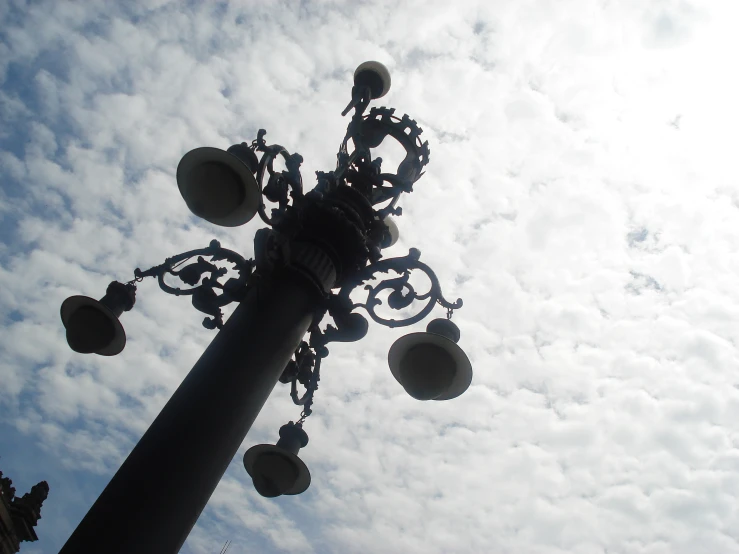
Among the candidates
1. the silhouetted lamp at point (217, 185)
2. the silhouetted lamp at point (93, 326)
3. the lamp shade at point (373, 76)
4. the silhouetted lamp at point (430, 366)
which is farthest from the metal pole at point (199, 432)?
the lamp shade at point (373, 76)

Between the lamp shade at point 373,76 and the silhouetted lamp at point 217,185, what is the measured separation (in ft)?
11.0

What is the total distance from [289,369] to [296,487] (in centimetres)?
105

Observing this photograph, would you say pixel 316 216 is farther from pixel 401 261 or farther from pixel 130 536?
pixel 130 536

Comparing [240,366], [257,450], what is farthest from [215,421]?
[257,450]

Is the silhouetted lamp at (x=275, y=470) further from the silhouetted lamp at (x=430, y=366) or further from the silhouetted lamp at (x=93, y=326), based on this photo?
the silhouetted lamp at (x=93, y=326)

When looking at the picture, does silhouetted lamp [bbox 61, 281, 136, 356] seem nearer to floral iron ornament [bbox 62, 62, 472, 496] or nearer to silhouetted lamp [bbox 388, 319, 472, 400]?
floral iron ornament [bbox 62, 62, 472, 496]

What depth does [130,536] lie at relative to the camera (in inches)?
123

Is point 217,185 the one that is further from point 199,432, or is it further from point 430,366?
point 430,366

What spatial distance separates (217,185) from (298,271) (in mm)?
1070

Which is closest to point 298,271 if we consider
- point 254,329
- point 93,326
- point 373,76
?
point 254,329

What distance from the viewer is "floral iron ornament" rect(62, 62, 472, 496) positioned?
4750mm

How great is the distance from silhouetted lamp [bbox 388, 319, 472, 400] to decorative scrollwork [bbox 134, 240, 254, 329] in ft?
5.02

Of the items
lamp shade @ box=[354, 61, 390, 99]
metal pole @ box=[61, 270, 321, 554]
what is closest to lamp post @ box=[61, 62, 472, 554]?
metal pole @ box=[61, 270, 321, 554]

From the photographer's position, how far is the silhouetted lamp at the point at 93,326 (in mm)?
4758
